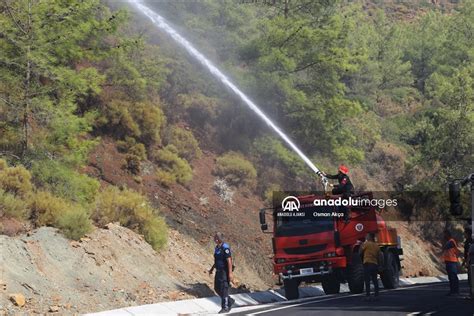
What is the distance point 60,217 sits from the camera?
56.6 feet

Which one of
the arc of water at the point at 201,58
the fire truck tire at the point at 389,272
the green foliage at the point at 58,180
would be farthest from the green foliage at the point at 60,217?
the arc of water at the point at 201,58

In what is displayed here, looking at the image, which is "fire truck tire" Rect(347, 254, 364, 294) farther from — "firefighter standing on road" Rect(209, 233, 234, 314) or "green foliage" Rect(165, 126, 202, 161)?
"green foliage" Rect(165, 126, 202, 161)

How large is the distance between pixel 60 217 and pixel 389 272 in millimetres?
10912

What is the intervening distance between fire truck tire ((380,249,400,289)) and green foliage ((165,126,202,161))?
1174 centimetres

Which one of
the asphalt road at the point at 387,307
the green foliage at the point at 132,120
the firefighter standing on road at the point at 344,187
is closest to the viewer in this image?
the asphalt road at the point at 387,307

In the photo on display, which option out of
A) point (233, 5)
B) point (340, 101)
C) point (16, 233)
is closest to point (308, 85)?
point (340, 101)

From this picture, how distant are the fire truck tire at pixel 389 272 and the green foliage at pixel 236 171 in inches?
413

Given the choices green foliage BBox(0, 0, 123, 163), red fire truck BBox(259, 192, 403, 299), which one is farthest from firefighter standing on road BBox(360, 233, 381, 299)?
green foliage BBox(0, 0, 123, 163)

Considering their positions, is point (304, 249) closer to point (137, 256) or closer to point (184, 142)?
point (137, 256)

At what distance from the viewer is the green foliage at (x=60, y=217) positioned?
1712cm

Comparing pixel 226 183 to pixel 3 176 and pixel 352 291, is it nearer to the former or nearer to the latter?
pixel 352 291

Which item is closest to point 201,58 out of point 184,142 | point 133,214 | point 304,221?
point 184,142

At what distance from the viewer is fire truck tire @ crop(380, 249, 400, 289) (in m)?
22.5

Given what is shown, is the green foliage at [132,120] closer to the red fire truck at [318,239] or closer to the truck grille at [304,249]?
the red fire truck at [318,239]
